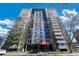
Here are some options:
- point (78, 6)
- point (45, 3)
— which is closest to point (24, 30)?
point (45, 3)

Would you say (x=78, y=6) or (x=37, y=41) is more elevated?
(x=78, y=6)

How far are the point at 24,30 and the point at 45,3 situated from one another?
0.62m

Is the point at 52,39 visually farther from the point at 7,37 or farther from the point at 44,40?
the point at 7,37

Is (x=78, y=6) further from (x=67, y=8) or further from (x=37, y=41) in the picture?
(x=37, y=41)

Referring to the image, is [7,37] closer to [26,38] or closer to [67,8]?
[26,38]

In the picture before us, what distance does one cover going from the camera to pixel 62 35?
6.87m

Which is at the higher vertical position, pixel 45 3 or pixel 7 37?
pixel 45 3

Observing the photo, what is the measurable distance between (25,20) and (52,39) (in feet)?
2.03

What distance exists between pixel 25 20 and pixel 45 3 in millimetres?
491

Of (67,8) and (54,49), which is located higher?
(67,8)

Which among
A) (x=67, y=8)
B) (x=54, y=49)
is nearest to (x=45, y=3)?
(x=67, y=8)

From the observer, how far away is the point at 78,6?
685cm

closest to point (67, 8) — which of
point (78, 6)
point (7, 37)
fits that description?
point (78, 6)

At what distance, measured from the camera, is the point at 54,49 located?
6.85m
